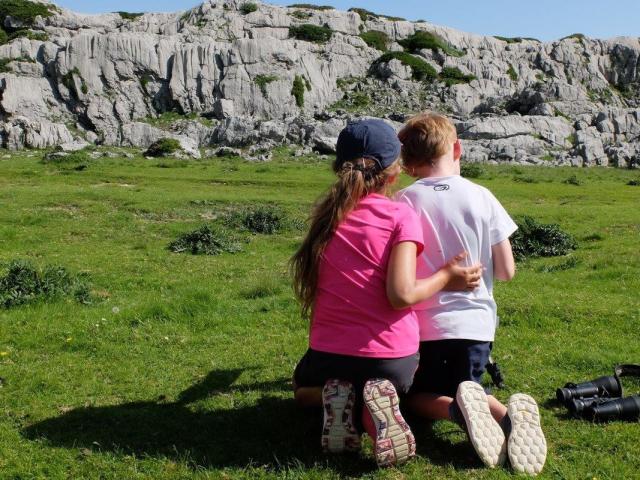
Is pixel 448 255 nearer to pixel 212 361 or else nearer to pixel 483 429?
pixel 483 429

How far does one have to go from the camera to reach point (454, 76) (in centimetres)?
9750

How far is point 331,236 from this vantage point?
18.1ft

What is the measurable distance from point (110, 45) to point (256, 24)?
32.9 m

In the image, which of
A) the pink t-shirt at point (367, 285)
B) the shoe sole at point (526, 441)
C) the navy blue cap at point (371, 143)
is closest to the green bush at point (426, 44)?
the navy blue cap at point (371, 143)

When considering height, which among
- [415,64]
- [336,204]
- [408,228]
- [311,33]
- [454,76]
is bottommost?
[408,228]

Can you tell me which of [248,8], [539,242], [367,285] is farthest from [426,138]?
[248,8]

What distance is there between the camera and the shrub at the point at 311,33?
101m

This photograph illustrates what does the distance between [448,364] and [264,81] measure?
81383 mm

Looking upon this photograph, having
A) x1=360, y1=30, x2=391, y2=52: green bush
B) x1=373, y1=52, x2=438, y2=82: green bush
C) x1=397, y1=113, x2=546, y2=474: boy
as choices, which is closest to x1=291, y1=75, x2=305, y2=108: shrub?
x1=373, y1=52, x2=438, y2=82: green bush

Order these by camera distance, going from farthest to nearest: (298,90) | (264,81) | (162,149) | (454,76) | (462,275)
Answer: (454,76) → (298,90) → (264,81) → (162,149) → (462,275)

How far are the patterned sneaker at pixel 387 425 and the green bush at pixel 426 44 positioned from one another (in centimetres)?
10597

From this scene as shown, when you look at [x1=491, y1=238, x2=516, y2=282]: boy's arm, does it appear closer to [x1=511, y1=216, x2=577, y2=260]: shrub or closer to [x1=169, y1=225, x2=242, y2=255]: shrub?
[x1=169, y1=225, x2=242, y2=255]: shrub

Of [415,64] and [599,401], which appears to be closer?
[599,401]

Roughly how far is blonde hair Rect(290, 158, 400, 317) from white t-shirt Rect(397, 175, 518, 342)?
1.47 ft
